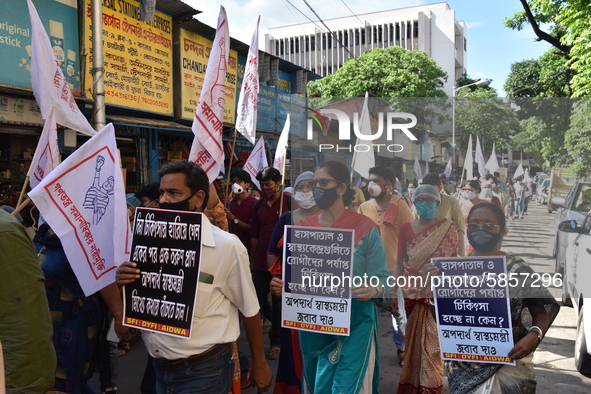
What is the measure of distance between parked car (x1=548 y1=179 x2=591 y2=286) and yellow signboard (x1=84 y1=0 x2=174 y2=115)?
7744mm

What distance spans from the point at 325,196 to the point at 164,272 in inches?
43.2

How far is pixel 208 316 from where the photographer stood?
2406 millimetres

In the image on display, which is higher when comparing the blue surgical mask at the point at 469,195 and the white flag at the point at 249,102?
the white flag at the point at 249,102

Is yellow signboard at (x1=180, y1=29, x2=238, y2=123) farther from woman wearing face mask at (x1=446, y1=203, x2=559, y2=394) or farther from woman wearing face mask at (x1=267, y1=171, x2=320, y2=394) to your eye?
woman wearing face mask at (x1=446, y1=203, x2=559, y2=394)

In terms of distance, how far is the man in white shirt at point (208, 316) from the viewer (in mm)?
2355

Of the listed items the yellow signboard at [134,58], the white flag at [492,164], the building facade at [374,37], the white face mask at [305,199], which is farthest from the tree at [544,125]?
the building facade at [374,37]

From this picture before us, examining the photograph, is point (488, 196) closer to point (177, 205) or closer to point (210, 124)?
point (177, 205)

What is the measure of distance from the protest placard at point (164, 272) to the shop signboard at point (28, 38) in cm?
600

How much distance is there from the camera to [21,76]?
738 cm

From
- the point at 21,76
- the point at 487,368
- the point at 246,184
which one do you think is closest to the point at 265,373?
the point at 487,368

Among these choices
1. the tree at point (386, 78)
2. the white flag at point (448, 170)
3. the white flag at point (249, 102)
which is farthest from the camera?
the tree at point (386, 78)

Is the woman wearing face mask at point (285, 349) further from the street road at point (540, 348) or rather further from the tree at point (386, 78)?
the tree at point (386, 78)

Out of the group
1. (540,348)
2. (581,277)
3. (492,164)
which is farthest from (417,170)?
(540,348)

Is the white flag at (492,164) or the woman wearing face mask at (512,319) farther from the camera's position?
the white flag at (492,164)
